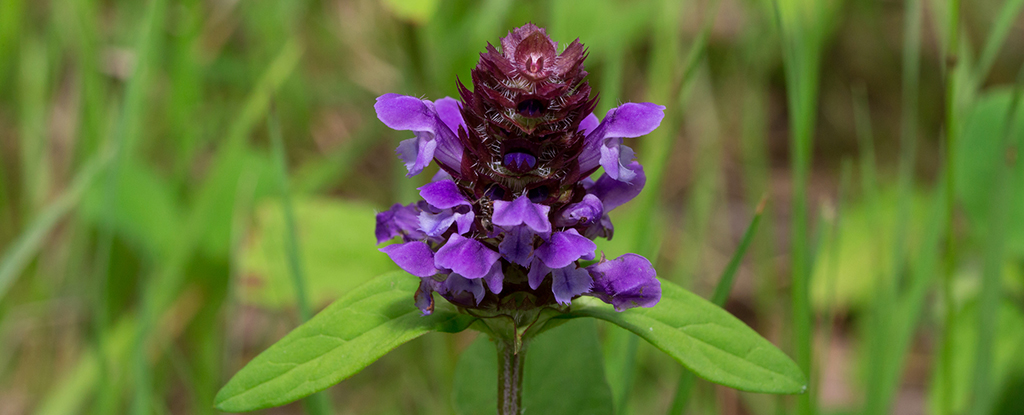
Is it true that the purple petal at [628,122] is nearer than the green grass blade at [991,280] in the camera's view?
Yes

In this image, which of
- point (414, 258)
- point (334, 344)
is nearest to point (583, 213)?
point (414, 258)

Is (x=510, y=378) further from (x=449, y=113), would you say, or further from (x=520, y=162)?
(x=449, y=113)

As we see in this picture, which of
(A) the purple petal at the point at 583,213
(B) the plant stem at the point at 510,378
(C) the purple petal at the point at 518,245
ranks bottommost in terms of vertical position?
(B) the plant stem at the point at 510,378

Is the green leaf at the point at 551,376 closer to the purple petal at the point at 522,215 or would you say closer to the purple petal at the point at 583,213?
the purple petal at the point at 583,213

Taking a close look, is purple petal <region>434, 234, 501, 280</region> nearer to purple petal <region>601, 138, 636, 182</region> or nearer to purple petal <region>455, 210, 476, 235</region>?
purple petal <region>455, 210, 476, 235</region>

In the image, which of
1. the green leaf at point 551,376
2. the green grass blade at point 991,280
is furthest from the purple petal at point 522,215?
the green grass blade at point 991,280

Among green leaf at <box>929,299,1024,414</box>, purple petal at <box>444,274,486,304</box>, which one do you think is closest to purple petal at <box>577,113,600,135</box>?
purple petal at <box>444,274,486,304</box>
